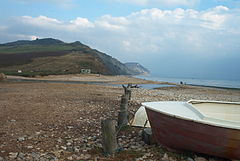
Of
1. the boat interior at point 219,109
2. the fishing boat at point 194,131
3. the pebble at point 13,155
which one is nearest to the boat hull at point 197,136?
the fishing boat at point 194,131

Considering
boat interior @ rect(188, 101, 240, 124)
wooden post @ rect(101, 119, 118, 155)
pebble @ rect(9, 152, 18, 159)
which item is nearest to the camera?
pebble @ rect(9, 152, 18, 159)

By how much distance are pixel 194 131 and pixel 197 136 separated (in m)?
0.15

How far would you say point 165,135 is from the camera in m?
6.09

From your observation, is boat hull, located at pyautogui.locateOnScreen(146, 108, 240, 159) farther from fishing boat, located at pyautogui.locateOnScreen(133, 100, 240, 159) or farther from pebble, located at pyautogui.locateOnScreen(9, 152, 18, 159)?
pebble, located at pyautogui.locateOnScreen(9, 152, 18, 159)

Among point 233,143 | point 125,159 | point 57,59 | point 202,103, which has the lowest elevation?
point 125,159

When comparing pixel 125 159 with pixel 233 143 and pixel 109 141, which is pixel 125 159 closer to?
pixel 109 141

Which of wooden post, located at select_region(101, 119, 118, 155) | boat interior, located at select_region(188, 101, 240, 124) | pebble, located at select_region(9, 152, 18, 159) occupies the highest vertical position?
boat interior, located at select_region(188, 101, 240, 124)

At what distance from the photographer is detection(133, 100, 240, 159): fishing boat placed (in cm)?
500

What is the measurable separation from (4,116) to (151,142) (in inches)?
257

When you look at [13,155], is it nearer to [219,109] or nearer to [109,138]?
[109,138]

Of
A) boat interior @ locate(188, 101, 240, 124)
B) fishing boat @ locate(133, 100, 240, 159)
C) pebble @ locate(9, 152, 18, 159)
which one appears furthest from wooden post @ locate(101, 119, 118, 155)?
boat interior @ locate(188, 101, 240, 124)

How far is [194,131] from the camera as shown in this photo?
5328 millimetres

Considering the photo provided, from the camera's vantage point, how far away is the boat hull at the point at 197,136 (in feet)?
16.5

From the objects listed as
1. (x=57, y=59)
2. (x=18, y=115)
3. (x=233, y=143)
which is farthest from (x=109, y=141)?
(x=57, y=59)
